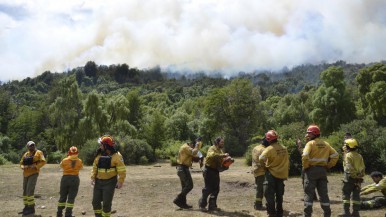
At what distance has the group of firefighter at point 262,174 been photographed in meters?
8.83

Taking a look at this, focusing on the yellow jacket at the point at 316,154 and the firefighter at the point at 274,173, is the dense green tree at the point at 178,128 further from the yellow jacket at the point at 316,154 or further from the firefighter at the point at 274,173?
the yellow jacket at the point at 316,154

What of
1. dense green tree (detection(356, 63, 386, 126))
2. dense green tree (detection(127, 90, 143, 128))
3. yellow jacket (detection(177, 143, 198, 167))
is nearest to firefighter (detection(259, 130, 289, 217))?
yellow jacket (detection(177, 143, 198, 167))

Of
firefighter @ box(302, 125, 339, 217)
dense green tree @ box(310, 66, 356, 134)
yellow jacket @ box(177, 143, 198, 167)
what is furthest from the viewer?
dense green tree @ box(310, 66, 356, 134)

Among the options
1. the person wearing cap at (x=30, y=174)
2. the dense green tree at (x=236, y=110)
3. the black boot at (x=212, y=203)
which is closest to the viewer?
the black boot at (x=212, y=203)

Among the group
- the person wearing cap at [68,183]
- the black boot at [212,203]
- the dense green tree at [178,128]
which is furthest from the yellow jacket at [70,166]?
the dense green tree at [178,128]

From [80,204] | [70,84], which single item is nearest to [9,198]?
[80,204]

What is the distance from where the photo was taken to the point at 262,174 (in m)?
11.8

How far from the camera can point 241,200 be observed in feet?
45.3

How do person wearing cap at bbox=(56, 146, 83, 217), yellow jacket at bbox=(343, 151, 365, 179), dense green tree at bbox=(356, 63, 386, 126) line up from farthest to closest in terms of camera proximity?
dense green tree at bbox=(356, 63, 386, 126) < person wearing cap at bbox=(56, 146, 83, 217) < yellow jacket at bbox=(343, 151, 365, 179)

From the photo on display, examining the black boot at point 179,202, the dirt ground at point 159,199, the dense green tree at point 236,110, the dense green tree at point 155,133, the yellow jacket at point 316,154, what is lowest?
the dirt ground at point 159,199

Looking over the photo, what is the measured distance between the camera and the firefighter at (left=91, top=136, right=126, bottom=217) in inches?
343

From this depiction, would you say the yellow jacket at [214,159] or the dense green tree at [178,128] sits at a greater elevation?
the dense green tree at [178,128]

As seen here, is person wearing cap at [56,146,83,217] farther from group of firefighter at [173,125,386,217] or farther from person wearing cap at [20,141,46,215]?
group of firefighter at [173,125,386,217]

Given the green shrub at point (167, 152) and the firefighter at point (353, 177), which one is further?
the green shrub at point (167, 152)
